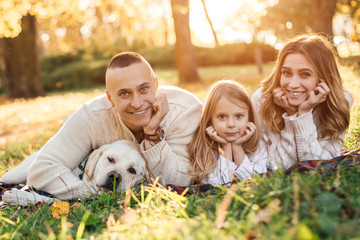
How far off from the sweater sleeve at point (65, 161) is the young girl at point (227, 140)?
1113mm

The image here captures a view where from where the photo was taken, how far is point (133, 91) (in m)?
3.36

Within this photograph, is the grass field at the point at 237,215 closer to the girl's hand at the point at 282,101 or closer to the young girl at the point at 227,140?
the young girl at the point at 227,140

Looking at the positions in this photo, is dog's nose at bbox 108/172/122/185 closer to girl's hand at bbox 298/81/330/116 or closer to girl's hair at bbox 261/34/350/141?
girl's hair at bbox 261/34/350/141

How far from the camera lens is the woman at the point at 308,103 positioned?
335 cm

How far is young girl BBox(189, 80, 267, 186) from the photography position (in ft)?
11.0

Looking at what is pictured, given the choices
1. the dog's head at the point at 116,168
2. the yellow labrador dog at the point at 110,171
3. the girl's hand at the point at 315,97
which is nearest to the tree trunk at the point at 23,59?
the yellow labrador dog at the point at 110,171

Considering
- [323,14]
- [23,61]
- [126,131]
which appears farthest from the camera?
[23,61]

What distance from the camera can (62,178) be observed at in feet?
11.1

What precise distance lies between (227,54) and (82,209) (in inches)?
786

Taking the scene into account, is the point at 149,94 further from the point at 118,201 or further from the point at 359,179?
the point at 359,179

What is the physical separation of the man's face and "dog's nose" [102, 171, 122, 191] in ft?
1.95

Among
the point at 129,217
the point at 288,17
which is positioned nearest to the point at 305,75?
the point at 129,217

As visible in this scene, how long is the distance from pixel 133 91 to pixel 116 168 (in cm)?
77

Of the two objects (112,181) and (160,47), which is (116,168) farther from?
(160,47)
